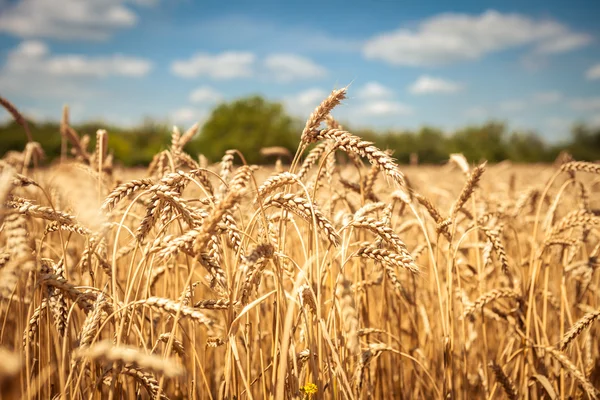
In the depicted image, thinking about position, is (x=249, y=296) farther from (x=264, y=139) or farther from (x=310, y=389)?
(x=264, y=139)

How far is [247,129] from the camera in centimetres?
3412

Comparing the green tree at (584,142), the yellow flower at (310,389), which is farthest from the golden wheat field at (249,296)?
the green tree at (584,142)

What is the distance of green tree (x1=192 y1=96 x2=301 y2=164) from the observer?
32.8m

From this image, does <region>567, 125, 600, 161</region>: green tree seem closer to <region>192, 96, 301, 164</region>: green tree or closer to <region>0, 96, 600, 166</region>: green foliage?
<region>0, 96, 600, 166</region>: green foliage

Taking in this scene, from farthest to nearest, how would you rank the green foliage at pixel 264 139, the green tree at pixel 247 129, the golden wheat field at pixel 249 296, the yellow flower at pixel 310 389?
the green tree at pixel 247 129, the green foliage at pixel 264 139, the yellow flower at pixel 310 389, the golden wheat field at pixel 249 296

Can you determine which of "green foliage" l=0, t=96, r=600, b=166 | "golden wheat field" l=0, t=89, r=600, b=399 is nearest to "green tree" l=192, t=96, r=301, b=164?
"green foliage" l=0, t=96, r=600, b=166

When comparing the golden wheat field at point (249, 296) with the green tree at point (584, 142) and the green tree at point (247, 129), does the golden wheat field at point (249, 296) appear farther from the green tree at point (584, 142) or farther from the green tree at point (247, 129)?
the green tree at point (584, 142)

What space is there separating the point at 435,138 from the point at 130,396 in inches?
1916

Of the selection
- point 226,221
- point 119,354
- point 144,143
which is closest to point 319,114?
point 226,221

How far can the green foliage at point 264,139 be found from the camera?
28.8m

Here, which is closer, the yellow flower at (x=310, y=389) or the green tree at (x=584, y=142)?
the yellow flower at (x=310, y=389)

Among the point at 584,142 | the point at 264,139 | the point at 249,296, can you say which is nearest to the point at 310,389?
the point at 249,296

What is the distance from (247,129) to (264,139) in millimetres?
1960

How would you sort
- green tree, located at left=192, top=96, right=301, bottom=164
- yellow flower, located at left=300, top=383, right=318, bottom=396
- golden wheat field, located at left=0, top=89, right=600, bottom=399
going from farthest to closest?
green tree, located at left=192, top=96, right=301, bottom=164 < yellow flower, located at left=300, top=383, right=318, bottom=396 < golden wheat field, located at left=0, top=89, right=600, bottom=399
